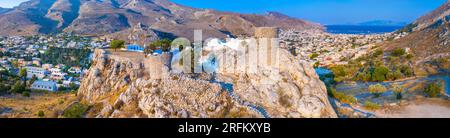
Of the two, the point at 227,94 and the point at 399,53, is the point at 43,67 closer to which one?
the point at 227,94

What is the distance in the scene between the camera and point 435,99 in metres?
25.8

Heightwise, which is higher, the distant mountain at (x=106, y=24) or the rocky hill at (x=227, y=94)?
the distant mountain at (x=106, y=24)

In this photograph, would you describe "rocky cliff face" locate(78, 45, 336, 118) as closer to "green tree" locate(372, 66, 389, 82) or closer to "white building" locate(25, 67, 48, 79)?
"green tree" locate(372, 66, 389, 82)

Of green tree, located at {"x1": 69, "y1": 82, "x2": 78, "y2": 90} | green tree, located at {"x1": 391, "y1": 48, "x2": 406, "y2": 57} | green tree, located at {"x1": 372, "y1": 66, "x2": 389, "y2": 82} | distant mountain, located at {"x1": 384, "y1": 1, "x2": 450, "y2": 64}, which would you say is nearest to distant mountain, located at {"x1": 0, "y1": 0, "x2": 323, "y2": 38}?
green tree, located at {"x1": 69, "y1": 82, "x2": 78, "y2": 90}

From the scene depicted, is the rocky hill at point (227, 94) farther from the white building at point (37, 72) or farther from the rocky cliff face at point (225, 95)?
the white building at point (37, 72)

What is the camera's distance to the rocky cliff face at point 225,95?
17.5 meters

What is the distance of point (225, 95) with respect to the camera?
59.4ft

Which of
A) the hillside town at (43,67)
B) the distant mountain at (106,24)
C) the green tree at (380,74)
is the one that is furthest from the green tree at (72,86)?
the distant mountain at (106,24)

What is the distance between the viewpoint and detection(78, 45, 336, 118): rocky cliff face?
1745cm

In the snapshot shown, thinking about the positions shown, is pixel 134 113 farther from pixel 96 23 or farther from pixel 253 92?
pixel 96 23

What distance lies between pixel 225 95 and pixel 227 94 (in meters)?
0.11

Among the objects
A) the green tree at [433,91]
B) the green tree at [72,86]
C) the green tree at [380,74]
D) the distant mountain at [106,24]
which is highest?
the distant mountain at [106,24]

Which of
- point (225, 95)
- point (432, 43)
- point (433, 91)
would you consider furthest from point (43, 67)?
point (432, 43)

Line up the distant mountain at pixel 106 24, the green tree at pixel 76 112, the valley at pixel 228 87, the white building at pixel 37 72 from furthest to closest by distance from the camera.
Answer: the distant mountain at pixel 106 24, the white building at pixel 37 72, the green tree at pixel 76 112, the valley at pixel 228 87
